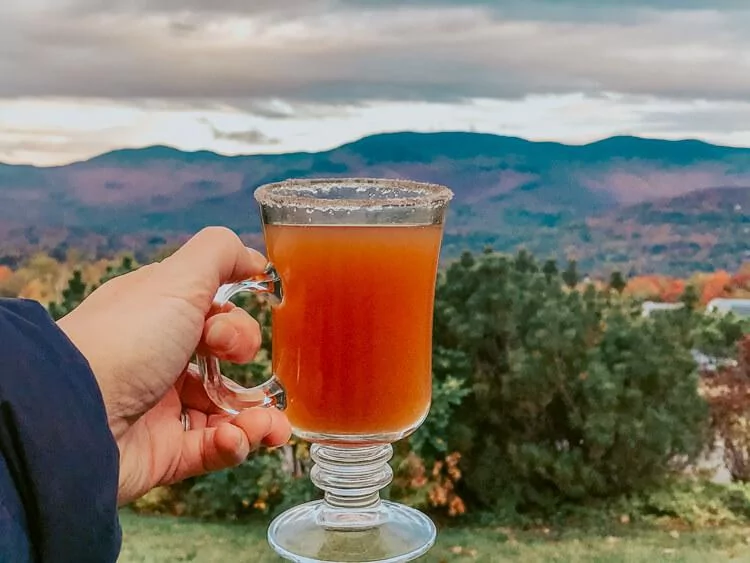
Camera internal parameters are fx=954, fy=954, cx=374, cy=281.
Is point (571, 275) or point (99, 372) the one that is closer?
point (99, 372)

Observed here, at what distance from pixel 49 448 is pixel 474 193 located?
4.26 feet

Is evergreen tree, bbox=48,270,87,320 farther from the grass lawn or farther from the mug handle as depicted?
the mug handle

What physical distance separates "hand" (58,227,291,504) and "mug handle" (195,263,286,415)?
1cm

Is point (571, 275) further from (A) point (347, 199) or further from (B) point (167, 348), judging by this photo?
(B) point (167, 348)

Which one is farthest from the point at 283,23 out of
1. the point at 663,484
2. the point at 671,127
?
the point at 663,484

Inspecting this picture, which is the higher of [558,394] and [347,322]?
[347,322]

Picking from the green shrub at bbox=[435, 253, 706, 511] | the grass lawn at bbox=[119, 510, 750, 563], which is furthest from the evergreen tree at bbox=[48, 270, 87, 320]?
the green shrub at bbox=[435, 253, 706, 511]

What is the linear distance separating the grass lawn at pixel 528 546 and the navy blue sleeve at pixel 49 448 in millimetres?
997

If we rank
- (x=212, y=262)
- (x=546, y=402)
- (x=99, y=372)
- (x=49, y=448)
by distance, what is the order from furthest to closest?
(x=546, y=402), (x=212, y=262), (x=99, y=372), (x=49, y=448)

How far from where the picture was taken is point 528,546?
1.79 meters

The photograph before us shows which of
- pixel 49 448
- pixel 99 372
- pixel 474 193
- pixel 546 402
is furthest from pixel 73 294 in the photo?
pixel 49 448

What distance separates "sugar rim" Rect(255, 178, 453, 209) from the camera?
967 millimetres

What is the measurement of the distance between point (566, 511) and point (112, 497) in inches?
44.9

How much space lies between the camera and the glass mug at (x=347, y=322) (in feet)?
3.21
